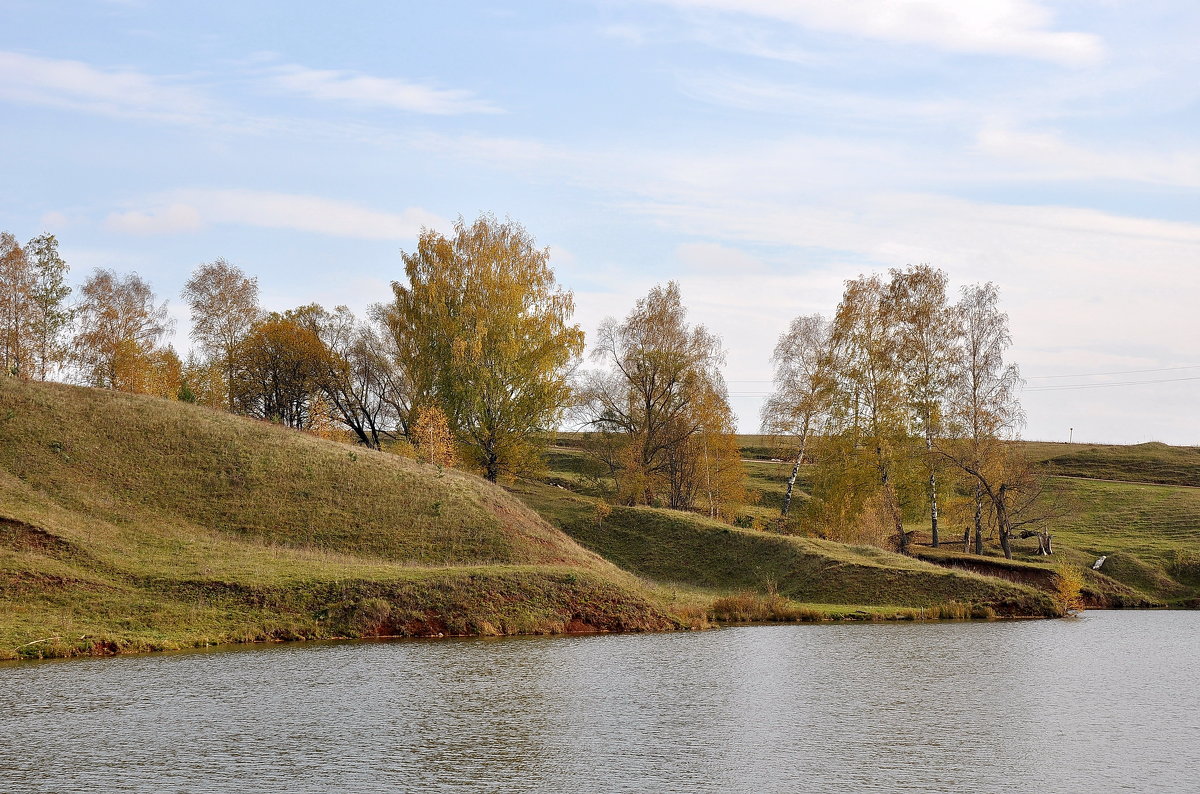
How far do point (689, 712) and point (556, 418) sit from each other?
44.8m

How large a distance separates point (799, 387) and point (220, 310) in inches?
1732

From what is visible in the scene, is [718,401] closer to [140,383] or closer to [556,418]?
[556,418]

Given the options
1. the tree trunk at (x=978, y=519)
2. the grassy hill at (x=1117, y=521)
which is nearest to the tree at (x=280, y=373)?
the grassy hill at (x=1117, y=521)

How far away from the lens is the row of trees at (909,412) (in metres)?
60.5

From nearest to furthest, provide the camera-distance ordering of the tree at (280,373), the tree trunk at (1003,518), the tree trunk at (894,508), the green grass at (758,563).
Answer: the green grass at (758,563), the tree trunk at (1003,518), the tree trunk at (894,508), the tree at (280,373)

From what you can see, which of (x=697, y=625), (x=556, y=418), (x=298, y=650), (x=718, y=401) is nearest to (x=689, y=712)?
(x=298, y=650)

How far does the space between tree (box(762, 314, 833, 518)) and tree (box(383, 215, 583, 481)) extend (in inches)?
610

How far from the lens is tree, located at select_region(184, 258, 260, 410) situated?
246ft

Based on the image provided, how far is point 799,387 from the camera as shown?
72000 millimetres

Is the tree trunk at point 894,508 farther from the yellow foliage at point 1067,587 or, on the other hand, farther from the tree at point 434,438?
the tree at point 434,438

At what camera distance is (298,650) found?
31688 millimetres

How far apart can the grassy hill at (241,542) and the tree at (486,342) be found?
706 cm

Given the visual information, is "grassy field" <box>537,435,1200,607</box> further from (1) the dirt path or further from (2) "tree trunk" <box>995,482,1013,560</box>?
(2) "tree trunk" <box>995,482,1013,560</box>

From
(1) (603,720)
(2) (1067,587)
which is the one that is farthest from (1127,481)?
(1) (603,720)
